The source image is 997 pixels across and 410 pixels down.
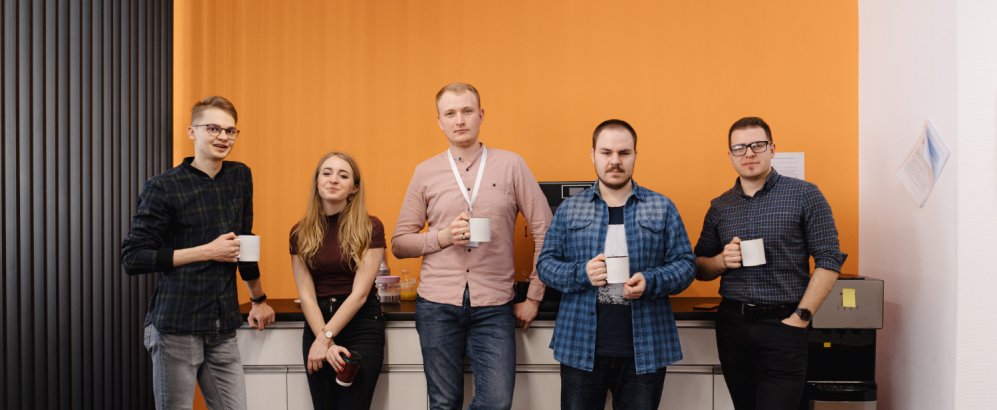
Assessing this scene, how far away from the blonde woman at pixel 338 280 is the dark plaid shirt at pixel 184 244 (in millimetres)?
278

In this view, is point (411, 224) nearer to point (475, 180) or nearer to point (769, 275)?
point (475, 180)

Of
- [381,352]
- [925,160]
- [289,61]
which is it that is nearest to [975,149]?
[925,160]

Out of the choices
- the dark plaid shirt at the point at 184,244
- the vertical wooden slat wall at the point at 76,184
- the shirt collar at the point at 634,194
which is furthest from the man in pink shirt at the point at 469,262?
the vertical wooden slat wall at the point at 76,184

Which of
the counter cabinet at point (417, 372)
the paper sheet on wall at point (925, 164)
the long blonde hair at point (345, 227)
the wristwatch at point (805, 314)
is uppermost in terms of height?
the paper sheet on wall at point (925, 164)

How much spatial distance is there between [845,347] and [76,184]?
10.3 feet

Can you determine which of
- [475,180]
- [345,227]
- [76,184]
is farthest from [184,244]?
[475,180]

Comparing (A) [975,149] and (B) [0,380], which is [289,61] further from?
(A) [975,149]

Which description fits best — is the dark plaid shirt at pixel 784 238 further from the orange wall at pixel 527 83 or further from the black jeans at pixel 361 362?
the black jeans at pixel 361 362

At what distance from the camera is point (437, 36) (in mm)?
3318

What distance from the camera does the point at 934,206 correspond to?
8.03 ft

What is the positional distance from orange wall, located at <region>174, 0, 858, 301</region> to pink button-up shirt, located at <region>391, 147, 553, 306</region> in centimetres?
80

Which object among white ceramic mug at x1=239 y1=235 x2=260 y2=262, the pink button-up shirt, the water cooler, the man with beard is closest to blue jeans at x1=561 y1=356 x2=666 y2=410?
the man with beard

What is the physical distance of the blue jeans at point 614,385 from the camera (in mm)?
2029

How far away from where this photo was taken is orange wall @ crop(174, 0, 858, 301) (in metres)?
3.18
